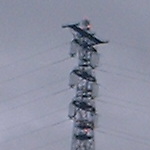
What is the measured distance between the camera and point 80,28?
5334 centimetres

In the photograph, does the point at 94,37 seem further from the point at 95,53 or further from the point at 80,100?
the point at 80,100

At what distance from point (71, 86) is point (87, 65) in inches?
112

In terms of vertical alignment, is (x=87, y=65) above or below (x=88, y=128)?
above

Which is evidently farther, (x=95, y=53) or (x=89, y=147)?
(x=95, y=53)

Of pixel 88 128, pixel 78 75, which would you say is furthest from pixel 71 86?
pixel 88 128

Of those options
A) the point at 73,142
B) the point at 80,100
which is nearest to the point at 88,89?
the point at 80,100

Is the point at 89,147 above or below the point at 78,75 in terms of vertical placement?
below

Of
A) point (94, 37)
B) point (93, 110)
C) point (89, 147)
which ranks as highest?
point (94, 37)

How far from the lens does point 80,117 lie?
5238 cm

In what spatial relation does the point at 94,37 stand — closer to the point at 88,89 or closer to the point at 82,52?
the point at 82,52

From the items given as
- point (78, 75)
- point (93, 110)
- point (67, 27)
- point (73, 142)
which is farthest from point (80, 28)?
point (73, 142)

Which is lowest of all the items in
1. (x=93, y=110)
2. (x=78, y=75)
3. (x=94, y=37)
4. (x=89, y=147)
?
(x=89, y=147)

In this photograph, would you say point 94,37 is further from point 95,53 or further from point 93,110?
point 93,110

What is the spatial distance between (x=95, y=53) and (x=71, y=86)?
477 cm
